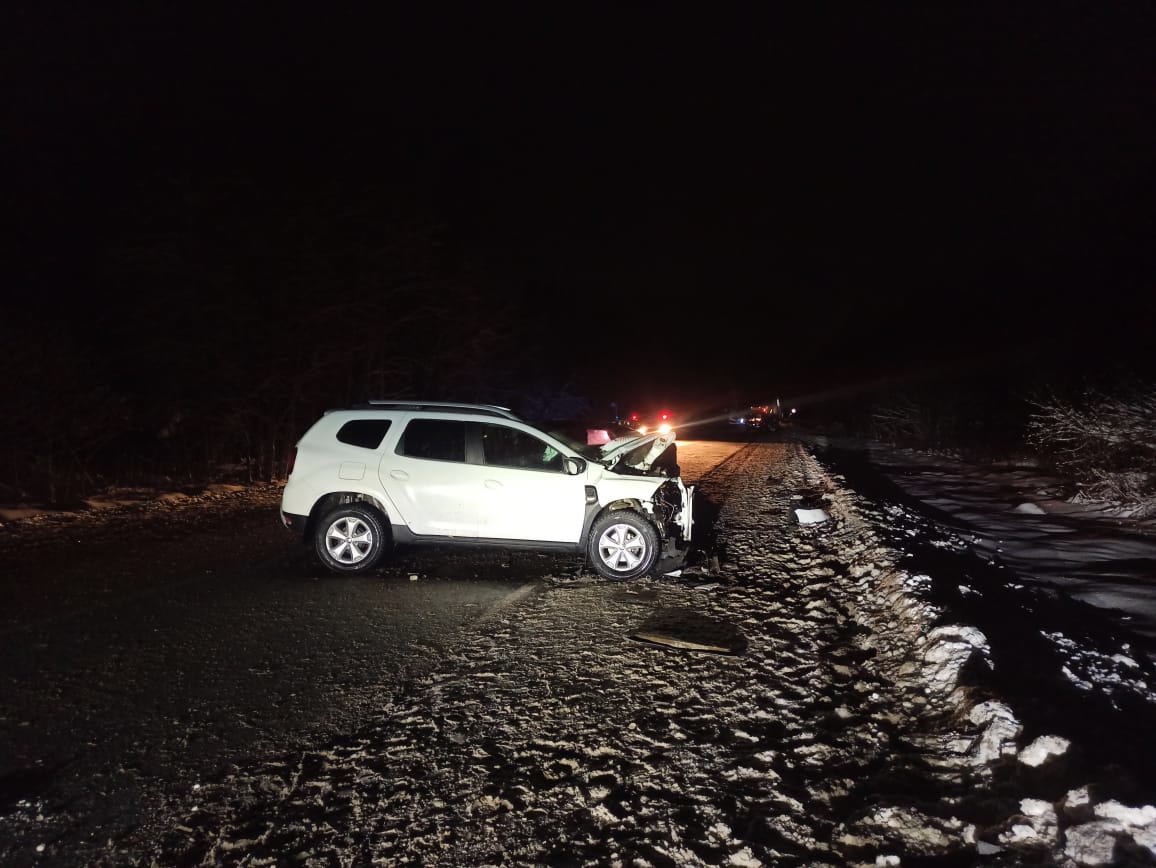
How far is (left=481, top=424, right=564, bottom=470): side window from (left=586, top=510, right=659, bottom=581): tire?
81 cm

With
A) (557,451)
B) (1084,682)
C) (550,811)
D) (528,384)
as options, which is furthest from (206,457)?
(528,384)

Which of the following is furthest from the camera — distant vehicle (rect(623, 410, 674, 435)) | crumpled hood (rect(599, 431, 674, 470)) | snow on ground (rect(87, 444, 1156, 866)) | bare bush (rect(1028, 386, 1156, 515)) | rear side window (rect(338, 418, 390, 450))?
distant vehicle (rect(623, 410, 674, 435))

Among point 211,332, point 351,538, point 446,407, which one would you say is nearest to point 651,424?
point 211,332

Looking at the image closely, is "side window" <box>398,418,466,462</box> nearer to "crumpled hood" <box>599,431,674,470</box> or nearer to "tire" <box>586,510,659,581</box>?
"crumpled hood" <box>599,431,674,470</box>

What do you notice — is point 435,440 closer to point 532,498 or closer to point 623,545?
point 532,498

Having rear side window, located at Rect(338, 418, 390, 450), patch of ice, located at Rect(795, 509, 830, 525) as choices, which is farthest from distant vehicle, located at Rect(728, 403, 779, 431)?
rear side window, located at Rect(338, 418, 390, 450)

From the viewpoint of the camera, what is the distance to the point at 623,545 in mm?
7172

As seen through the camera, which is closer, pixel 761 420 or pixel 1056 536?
pixel 1056 536

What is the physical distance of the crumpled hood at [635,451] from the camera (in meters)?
7.81

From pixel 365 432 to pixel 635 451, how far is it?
3.32 meters

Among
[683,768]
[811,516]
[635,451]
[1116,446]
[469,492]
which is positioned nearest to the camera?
[683,768]

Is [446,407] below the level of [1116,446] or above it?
above

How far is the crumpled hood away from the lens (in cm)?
781

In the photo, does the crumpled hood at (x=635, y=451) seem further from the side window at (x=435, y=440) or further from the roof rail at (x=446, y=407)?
the side window at (x=435, y=440)
